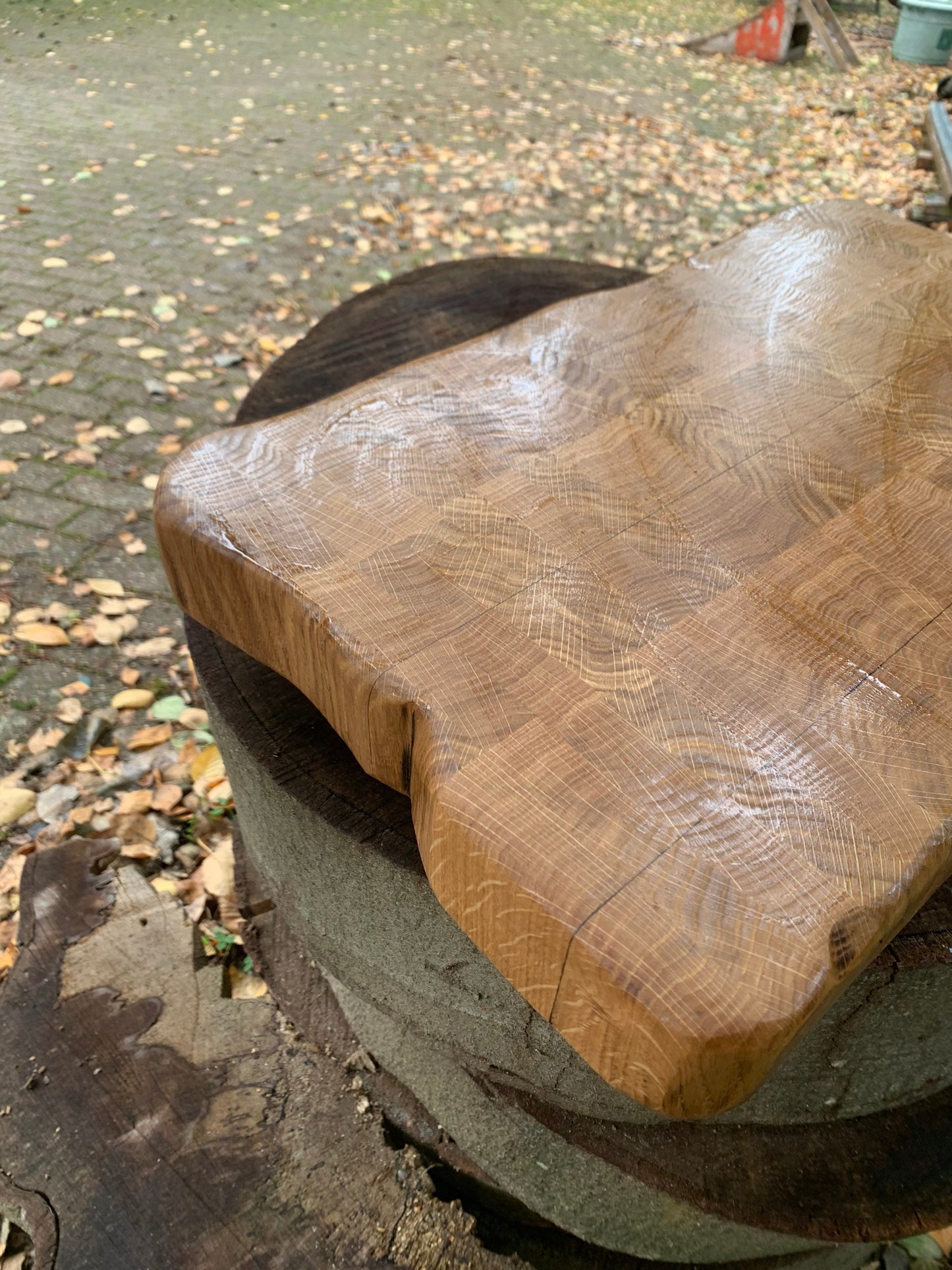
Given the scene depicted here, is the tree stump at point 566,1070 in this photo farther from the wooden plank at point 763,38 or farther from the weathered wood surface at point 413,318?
the wooden plank at point 763,38

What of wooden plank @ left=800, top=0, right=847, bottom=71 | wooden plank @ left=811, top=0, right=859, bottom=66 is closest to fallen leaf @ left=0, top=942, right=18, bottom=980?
wooden plank @ left=800, top=0, right=847, bottom=71

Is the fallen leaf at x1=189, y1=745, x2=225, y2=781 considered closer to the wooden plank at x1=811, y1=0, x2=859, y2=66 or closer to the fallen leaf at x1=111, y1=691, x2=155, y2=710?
the fallen leaf at x1=111, y1=691, x2=155, y2=710

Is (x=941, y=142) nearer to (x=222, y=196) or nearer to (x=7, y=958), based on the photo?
(x=222, y=196)

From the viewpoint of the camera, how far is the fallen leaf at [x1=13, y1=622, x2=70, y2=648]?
2.60m

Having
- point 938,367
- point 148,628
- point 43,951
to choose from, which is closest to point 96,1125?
point 43,951

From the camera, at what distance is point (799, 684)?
37.2 inches

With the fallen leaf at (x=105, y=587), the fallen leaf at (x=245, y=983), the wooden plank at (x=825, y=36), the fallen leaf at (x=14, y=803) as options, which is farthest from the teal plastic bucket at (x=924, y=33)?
the fallen leaf at (x=245, y=983)

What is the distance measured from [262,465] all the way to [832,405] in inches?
32.6

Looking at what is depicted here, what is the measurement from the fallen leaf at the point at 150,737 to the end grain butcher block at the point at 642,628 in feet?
4.40

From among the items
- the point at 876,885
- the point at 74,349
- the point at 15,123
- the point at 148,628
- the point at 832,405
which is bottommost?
the point at 148,628

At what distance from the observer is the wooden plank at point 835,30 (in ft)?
27.2

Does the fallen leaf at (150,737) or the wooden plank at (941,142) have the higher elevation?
the wooden plank at (941,142)

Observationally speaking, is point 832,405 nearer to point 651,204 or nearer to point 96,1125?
point 96,1125

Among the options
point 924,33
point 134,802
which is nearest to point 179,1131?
point 134,802
